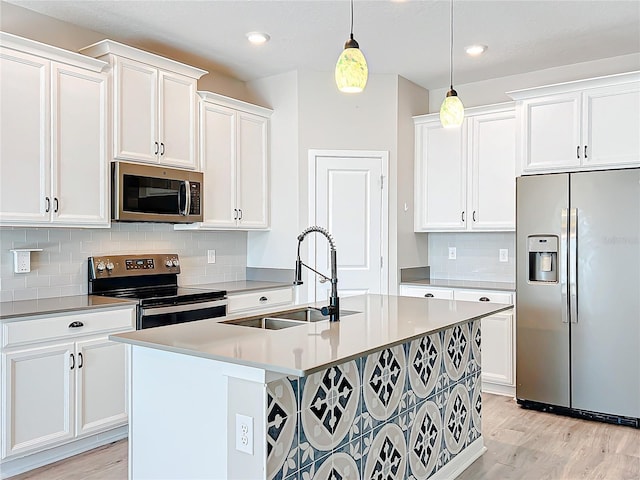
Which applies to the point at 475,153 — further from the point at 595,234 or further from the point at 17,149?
the point at 17,149

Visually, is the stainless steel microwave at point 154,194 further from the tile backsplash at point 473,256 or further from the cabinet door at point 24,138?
the tile backsplash at point 473,256

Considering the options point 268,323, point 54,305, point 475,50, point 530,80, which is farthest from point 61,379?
point 530,80

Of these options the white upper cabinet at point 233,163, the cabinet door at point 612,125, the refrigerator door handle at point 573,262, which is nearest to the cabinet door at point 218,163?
the white upper cabinet at point 233,163

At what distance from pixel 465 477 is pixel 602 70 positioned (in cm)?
333

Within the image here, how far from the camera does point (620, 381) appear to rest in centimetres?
355

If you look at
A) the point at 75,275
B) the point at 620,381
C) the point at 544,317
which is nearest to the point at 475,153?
the point at 544,317

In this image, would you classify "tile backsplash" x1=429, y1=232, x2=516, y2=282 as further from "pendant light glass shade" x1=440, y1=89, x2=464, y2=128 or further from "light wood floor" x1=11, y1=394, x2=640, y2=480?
"pendant light glass shade" x1=440, y1=89, x2=464, y2=128

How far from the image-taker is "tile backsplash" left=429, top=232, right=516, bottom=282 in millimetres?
4676

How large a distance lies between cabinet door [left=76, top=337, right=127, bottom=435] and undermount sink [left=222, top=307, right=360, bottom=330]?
1.12 metres

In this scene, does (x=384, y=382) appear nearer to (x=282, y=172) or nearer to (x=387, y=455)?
(x=387, y=455)

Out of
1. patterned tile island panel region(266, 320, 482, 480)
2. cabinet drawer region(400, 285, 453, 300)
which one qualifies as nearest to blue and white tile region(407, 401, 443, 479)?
patterned tile island panel region(266, 320, 482, 480)

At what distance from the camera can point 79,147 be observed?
3256 mm

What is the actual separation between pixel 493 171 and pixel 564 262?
41.9 inches

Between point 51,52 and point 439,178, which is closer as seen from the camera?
point 51,52
